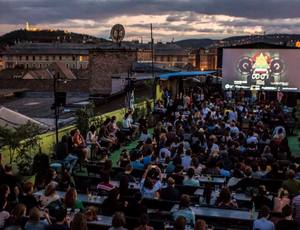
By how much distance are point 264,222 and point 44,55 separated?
13676 cm

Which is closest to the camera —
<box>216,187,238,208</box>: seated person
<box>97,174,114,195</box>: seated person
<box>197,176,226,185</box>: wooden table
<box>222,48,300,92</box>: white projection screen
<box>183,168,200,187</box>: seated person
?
<box>216,187,238,208</box>: seated person

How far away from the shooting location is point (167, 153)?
503 inches

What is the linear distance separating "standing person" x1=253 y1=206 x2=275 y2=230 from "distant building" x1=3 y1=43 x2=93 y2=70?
133 metres

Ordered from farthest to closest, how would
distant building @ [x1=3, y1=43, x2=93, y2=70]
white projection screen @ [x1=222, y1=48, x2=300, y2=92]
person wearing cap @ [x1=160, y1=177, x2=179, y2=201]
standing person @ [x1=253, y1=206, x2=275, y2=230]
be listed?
distant building @ [x1=3, y1=43, x2=93, y2=70] < white projection screen @ [x1=222, y1=48, x2=300, y2=92] < person wearing cap @ [x1=160, y1=177, x2=179, y2=201] < standing person @ [x1=253, y1=206, x2=275, y2=230]

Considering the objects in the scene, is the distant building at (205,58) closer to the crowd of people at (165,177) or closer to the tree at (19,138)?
the crowd of people at (165,177)

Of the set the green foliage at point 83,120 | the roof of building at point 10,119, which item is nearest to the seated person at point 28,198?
the roof of building at point 10,119

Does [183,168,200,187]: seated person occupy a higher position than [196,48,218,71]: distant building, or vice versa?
[183,168,200,187]: seated person

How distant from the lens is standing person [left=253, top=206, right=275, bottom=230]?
24.1 feet

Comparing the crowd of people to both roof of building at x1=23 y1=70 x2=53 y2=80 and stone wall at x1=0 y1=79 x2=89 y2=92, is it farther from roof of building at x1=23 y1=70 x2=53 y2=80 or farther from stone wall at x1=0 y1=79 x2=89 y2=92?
roof of building at x1=23 y1=70 x2=53 y2=80

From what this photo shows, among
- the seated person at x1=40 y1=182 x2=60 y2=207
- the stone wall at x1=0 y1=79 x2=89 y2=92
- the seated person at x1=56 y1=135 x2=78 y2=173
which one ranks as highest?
the seated person at x1=40 y1=182 x2=60 y2=207

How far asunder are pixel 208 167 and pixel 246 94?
21.5 meters

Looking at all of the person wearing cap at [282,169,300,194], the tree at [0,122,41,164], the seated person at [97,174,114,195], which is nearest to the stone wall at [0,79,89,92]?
the tree at [0,122,41,164]

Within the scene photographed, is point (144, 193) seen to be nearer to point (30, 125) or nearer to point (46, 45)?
point (30, 125)

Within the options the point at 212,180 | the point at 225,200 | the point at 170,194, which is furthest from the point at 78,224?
the point at 212,180
